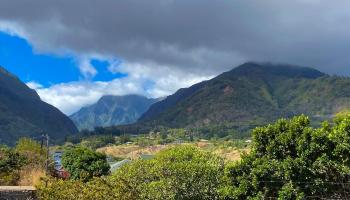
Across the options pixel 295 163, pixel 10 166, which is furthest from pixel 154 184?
pixel 10 166

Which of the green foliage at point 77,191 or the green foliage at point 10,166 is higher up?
the green foliage at point 10,166

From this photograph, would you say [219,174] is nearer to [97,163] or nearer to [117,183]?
[117,183]

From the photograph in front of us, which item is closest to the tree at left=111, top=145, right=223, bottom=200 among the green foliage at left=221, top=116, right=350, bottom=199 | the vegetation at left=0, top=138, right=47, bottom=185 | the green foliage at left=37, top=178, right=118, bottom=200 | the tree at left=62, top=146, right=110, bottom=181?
the green foliage at left=37, top=178, right=118, bottom=200

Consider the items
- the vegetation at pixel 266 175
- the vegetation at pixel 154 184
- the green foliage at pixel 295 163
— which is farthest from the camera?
the vegetation at pixel 154 184

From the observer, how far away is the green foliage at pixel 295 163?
2008 cm

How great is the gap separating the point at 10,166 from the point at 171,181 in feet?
72.9

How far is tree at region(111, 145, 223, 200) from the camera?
22.9 m

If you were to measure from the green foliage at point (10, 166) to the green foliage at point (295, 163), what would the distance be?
18.5 meters

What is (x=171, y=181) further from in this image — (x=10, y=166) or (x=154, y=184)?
(x=10, y=166)

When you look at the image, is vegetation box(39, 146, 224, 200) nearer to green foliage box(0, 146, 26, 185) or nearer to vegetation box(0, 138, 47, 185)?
vegetation box(0, 138, 47, 185)

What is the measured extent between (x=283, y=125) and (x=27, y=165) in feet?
92.2

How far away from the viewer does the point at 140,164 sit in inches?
1018

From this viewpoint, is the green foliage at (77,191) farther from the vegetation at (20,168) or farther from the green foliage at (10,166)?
the green foliage at (10,166)

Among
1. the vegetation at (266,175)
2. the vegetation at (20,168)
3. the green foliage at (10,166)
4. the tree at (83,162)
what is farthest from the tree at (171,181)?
the tree at (83,162)
